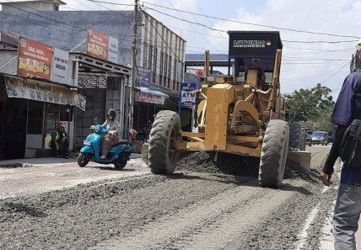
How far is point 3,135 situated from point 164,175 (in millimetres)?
8803

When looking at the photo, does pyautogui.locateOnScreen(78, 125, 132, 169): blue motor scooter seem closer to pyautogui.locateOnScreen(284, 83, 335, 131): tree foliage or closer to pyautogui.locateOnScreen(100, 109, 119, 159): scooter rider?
pyautogui.locateOnScreen(100, 109, 119, 159): scooter rider

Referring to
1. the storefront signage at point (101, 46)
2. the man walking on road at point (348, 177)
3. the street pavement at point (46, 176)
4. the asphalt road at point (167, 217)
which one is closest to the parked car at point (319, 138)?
the storefront signage at point (101, 46)

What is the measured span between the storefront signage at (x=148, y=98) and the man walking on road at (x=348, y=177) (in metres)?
27.6

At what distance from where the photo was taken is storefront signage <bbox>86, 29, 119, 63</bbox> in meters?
25.4

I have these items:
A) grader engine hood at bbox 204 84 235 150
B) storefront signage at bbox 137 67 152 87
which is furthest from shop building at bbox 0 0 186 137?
grader engine hood at bbox 204 84 235 150

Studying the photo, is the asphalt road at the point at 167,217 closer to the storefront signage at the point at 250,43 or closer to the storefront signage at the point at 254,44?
the storefront signage at the point at 254,44

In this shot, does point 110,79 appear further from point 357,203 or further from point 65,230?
point 357,203

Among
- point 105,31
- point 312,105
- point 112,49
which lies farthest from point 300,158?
point 312,105

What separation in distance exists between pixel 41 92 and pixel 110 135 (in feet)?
15.0

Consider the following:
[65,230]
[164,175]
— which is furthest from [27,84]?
[65,230]

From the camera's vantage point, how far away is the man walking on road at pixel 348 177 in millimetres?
4754

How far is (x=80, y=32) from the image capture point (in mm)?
39438

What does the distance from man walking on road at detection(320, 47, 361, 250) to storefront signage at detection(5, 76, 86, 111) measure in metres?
14.4

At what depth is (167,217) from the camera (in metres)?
8.20
